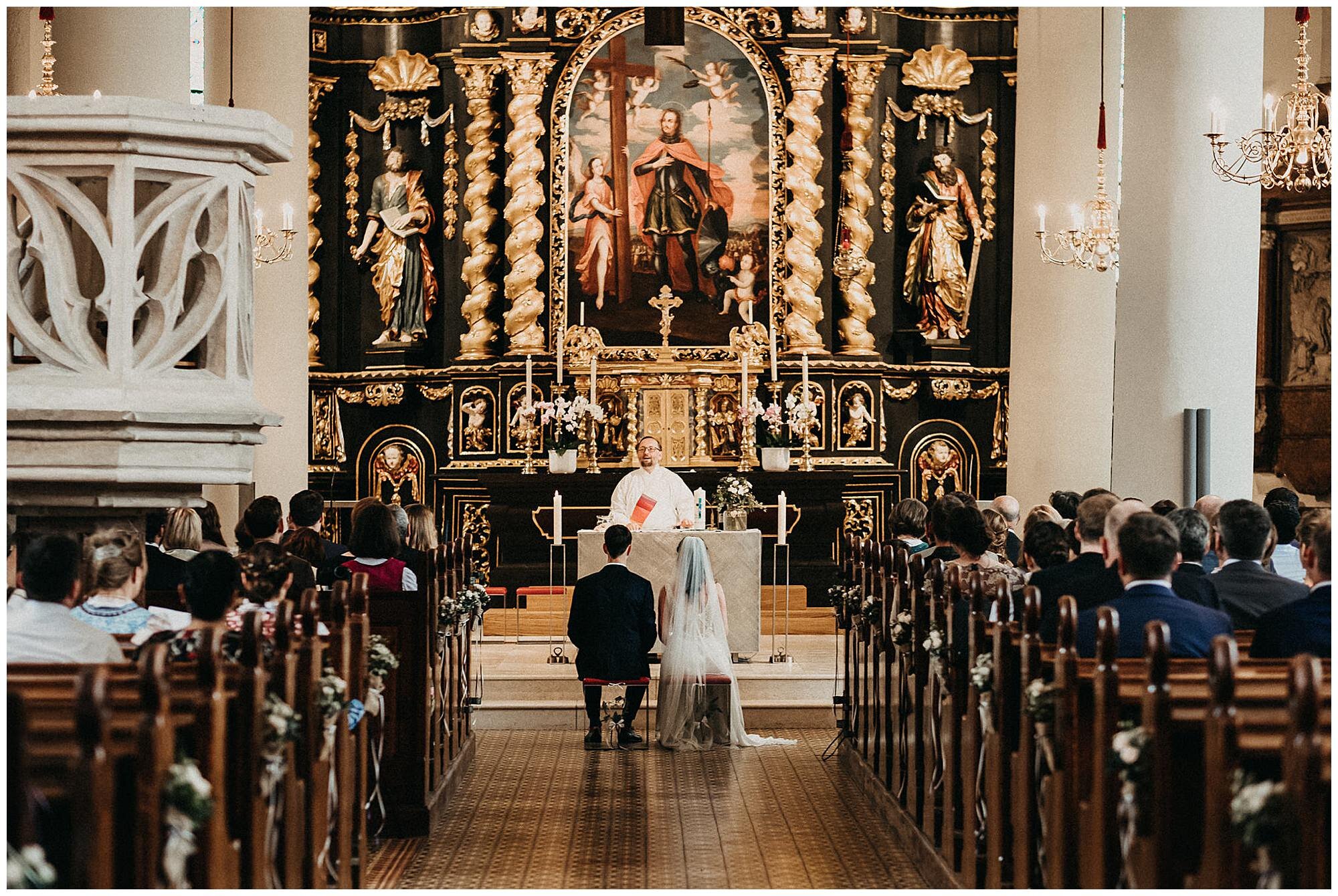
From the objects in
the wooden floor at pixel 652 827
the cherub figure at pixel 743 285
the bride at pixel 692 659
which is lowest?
the wooden floor at pixel 652 827

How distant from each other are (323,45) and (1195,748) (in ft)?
48.8

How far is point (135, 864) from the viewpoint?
337 cm

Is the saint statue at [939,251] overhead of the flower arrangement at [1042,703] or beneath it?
overhead

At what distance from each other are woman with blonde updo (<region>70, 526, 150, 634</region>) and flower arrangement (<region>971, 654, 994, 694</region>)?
273cm

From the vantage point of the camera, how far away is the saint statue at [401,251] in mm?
16656

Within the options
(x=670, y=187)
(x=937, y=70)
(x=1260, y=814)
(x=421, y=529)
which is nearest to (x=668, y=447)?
(x=670, y=187)

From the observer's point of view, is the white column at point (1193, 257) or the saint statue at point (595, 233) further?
the saint statue at point (595, 233)

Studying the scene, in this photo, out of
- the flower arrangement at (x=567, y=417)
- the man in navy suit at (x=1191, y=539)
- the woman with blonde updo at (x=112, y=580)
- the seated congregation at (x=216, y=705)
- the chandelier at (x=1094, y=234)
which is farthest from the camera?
the flower arrangement at (x=567, y=417)

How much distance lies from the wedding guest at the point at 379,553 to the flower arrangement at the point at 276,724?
11.5 ft

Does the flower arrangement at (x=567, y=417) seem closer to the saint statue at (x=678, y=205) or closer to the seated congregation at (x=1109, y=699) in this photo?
the saint statue at (x=678, y=205)

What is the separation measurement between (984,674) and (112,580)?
111 inches

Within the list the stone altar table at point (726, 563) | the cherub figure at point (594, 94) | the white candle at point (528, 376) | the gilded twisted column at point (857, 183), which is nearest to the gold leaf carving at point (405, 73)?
the cherub figure at point (594, 94)

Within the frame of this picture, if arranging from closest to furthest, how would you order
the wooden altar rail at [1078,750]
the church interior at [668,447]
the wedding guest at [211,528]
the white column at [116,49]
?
the wooden altar rail at [1078,750]
the church interior at [668,447]
the white column at [116,49]
the wedding guest at [211,528]

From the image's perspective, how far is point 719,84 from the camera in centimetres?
1650
